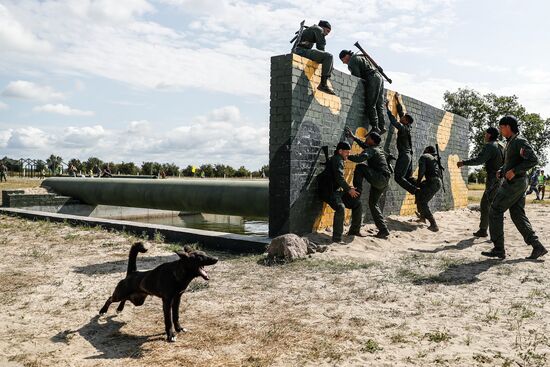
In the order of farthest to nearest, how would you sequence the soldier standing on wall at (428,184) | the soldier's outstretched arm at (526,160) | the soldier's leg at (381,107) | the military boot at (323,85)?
the soldier's leg at (381,107), the soldier standing on wall at (428,184), the military boot at (323,85), the soldier's outstretched arm at (526,160)

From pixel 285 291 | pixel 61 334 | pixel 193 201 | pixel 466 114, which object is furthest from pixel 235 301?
pixel 466 114

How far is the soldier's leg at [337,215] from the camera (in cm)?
667

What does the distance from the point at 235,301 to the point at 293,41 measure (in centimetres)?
472

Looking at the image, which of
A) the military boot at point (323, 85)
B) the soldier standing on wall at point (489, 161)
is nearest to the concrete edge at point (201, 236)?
the military boot at point (323, 85)

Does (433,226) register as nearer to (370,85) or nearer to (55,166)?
(370,85)

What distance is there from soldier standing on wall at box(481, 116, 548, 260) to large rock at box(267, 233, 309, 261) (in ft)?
7.48

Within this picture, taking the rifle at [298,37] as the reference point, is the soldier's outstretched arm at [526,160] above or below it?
below

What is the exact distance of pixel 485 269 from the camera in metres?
5.26

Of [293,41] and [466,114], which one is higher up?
[466,114]

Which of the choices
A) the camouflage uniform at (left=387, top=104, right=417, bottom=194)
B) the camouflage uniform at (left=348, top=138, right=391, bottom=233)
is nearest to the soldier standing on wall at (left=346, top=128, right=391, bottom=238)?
the camouflage uniform at (left=348, top=138, right=391, bottom=233)

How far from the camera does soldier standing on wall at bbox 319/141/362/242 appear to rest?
6676 mm

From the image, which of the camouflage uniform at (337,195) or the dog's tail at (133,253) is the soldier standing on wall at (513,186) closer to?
the camouflage uniform at (337,195)

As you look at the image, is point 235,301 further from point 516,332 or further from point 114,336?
point 516,332

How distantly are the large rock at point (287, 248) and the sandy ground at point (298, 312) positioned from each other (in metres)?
0.16
